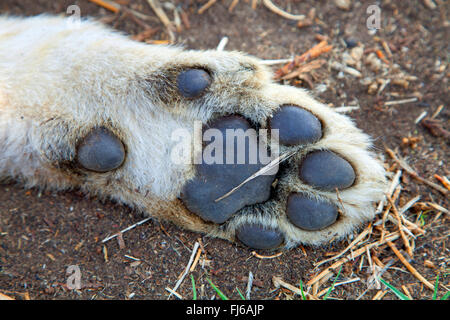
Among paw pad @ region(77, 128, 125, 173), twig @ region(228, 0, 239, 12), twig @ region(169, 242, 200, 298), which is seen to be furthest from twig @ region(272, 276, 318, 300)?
twig @ region(228, 0, 239, 12)

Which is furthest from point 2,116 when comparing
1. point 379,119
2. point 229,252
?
point 379,119

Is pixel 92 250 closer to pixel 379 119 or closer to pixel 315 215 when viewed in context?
pixel 315 215

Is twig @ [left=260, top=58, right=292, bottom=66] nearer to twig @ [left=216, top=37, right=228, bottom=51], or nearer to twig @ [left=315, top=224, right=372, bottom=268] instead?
twig @ [left=216, top=37, right=228, bottom=51]

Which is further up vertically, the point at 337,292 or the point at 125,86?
the point at 125,86

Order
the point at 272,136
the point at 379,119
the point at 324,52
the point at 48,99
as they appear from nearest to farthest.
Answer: the point at 272,136 → the point at 48,99 → the point at 379,119 → the point at 324,52

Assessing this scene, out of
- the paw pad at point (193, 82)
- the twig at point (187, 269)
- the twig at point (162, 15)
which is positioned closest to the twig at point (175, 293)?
the twig at point (187, 269)

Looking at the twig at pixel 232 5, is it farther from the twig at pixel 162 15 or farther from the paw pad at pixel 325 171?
the paw pad at pixel 325 171
